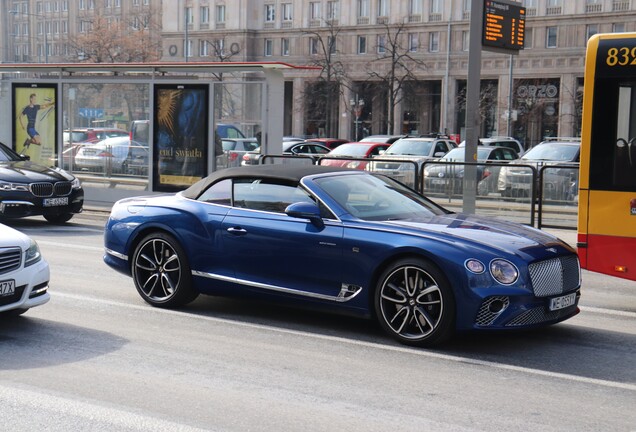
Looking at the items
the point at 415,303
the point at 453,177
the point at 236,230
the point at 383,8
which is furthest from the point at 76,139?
the point at 383,8

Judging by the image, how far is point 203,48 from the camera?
3809 inches

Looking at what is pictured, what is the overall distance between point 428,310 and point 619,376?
1.56 metres

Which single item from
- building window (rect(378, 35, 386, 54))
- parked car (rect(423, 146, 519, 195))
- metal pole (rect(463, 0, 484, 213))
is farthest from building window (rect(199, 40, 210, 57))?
metal pole (rect(463, 0, 484, 213))

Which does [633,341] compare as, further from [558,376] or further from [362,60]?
[362,60]

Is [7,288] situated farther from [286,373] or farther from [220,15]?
[220,15]

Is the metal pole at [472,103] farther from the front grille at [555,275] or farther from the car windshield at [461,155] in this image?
the front grille at [555,275]

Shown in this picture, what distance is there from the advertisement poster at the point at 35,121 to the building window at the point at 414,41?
6460cm

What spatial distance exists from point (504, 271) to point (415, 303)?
768 mm

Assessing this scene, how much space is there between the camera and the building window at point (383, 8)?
86.9 m

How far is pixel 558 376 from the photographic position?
6934mm

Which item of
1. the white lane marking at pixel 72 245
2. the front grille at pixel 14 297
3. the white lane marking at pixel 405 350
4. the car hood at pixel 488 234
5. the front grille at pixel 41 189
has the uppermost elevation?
the car hood at pixel 488 234

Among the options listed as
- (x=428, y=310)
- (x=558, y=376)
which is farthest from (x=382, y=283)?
(x=558, y=376)

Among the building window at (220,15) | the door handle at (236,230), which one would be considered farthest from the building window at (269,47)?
the door handle at (236,230)

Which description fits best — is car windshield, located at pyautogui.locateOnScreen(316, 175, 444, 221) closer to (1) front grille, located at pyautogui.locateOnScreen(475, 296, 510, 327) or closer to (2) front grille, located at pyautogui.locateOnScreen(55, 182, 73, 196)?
(1) front grille, located at pyautogui.locateOnScreen(475, 296, 510, 327)
